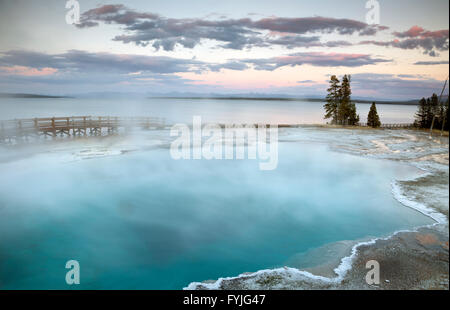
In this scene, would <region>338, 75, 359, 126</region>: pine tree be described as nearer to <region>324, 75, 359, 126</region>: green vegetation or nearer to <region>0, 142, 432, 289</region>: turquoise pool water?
<region>324, 75, 359, 126</region>: green vegetation

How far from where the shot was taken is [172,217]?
34.1ft

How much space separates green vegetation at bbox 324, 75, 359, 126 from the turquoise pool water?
3166 cm

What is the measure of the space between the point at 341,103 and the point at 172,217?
141ft

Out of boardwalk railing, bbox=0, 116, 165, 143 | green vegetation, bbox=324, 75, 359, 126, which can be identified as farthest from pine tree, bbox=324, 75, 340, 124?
boardwalk railing, bbox=0, 116, 165, 143

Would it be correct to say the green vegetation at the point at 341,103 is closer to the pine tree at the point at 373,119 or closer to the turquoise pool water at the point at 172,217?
the pine tree at the point at 373,119

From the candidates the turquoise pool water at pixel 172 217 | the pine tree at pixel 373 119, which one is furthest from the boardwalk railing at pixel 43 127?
the pine tree at pixel 373 119

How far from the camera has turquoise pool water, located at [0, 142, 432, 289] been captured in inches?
291

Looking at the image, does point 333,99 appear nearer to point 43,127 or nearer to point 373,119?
point 373,119

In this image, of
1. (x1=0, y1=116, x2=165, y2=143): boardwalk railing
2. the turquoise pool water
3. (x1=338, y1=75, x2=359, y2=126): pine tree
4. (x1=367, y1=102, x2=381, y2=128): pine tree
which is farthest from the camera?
(x1=367, y1=102, x2=381, y2=128): pine tree

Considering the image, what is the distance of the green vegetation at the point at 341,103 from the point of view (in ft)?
152

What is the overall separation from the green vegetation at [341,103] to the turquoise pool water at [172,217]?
31.7 metres

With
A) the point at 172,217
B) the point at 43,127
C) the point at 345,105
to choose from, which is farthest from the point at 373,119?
the point at 172,217
